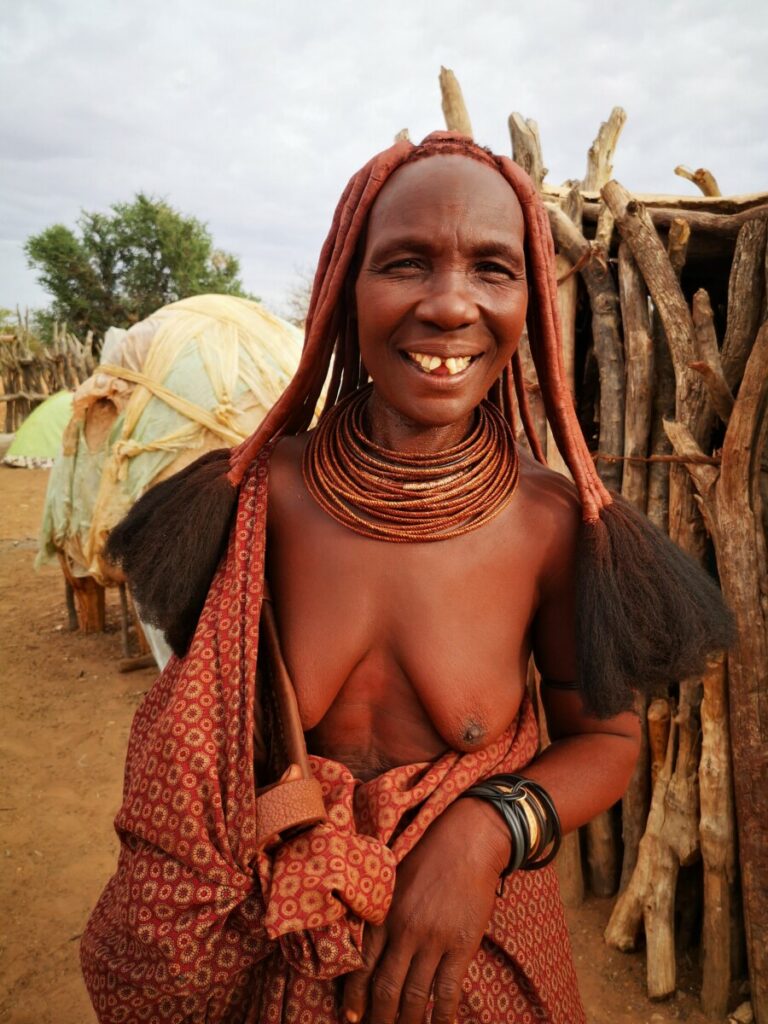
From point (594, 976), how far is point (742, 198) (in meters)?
2.92

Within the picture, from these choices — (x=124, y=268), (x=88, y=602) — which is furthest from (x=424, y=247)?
(x=124, y=268)

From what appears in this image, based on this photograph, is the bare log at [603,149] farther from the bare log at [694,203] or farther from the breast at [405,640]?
the breast at [405,640]

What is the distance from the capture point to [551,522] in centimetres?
129

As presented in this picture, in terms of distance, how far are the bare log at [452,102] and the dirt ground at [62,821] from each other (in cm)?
322

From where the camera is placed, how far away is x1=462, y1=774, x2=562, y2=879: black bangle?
114 cm

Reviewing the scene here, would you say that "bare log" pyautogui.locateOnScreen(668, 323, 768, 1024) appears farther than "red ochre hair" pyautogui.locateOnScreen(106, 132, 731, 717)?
Yes

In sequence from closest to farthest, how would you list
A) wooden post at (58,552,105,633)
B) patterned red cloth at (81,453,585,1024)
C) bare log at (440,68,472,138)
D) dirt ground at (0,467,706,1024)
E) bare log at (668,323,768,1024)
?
1. patterned red cloth at (81,453,585,1024)
2. bare log at (668,323,768,1024)
3. dirt ground at (0,467,706,1024)
4. bare log at (440,68,472,138)
5. wooden post at (58,552,105,633)

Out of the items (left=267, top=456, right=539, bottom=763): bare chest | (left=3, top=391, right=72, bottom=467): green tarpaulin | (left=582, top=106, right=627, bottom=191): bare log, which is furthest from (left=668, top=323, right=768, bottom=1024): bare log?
(left=3, top=391, right=72, bottom=467): green tarpaulin

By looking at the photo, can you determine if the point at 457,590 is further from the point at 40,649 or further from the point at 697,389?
the point at 40,649

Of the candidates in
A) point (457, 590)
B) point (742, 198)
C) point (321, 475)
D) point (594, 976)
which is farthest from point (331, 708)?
point (742, 198)

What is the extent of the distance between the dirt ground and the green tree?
60.0ft

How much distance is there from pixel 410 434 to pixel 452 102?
7.16 feet

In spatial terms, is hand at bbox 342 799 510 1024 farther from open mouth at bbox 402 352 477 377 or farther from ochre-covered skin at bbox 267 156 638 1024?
open mouth at bbox 402 352 477 377

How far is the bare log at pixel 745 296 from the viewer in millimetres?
2346
